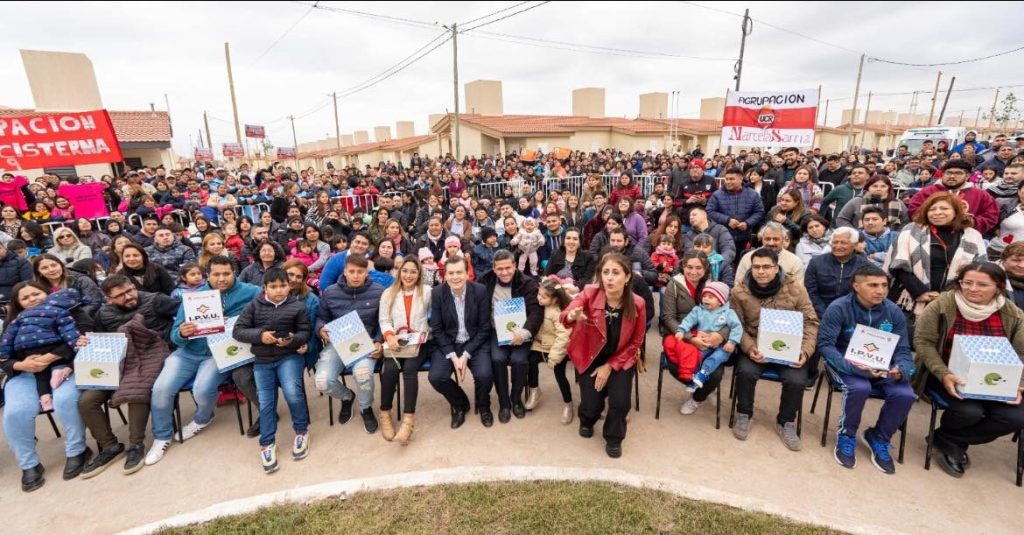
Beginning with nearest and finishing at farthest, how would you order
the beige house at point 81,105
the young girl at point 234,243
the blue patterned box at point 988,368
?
the blue patterned box at point 988,368 → the young girl at point 234,243 → the beige house at point 81,105

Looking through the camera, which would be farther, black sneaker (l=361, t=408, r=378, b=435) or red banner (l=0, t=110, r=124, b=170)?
red banner (l=0, t=110, r=124, b=170)

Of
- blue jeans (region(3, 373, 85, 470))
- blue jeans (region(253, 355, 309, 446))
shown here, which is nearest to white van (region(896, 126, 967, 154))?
blue jeans (region(253, 355, 309, 446))

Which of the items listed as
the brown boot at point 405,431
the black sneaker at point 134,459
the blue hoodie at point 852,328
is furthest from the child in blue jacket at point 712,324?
the black sneaker at point 134,459

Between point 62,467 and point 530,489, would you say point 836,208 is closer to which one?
point 530,489

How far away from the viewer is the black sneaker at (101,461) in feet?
12.5

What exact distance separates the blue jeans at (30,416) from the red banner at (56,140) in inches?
242

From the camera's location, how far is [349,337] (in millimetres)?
4082

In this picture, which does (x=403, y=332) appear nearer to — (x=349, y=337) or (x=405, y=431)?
(x=349, y=337)

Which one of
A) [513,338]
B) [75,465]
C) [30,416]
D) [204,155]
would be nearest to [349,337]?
[513,338]

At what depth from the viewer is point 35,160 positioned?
25.9ft

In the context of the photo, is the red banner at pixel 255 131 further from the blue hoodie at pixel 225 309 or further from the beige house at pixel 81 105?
the blue hoodie at pixel 225 309

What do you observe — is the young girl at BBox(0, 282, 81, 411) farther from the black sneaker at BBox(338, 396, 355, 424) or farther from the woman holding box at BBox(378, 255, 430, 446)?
the woman holding box at BBox(378, 255, 430, 446)

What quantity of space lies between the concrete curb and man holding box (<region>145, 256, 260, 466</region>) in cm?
112

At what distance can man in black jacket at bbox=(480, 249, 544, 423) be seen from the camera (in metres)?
4.31
